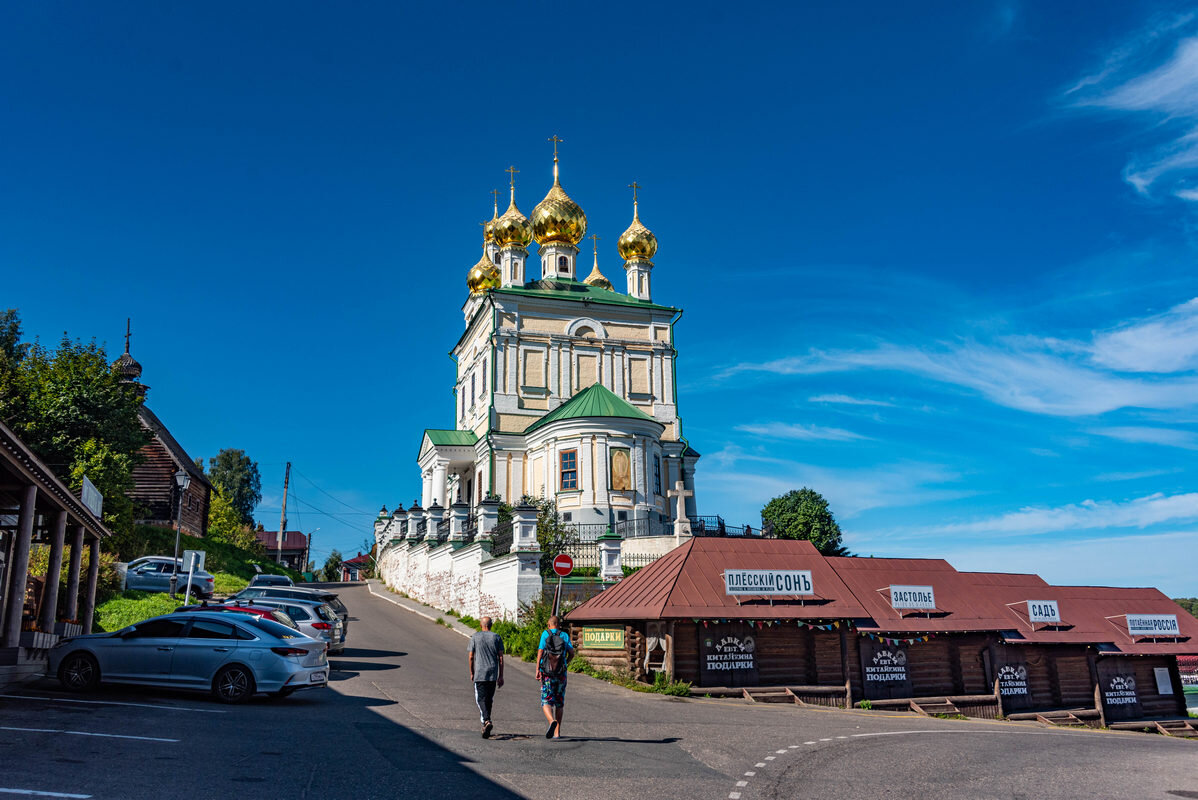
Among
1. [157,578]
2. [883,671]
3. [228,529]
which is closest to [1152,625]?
[883,671]

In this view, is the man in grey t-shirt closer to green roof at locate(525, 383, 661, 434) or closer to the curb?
the curb

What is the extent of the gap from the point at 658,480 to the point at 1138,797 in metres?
31.9

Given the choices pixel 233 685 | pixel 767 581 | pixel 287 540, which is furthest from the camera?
pixel 287 540

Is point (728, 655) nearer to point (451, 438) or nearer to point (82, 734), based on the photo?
point (82, 734)

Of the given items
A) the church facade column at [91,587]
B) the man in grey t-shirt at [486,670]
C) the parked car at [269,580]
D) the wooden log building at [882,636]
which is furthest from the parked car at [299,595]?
the man in grey t-shirt at [486,670]

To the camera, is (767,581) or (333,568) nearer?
(767,581)

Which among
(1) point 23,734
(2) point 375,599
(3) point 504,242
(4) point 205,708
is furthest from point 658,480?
(1) point 23,734

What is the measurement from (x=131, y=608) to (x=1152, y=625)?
2901 cm

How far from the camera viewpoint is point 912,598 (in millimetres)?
22953

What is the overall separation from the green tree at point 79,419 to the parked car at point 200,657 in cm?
2110

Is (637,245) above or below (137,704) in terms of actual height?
above

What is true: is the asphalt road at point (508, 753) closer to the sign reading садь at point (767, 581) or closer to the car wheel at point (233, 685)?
the car wheel at point (233, 685)

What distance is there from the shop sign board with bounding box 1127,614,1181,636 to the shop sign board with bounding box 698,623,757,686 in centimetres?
1369

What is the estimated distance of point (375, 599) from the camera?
39312 millimetres
